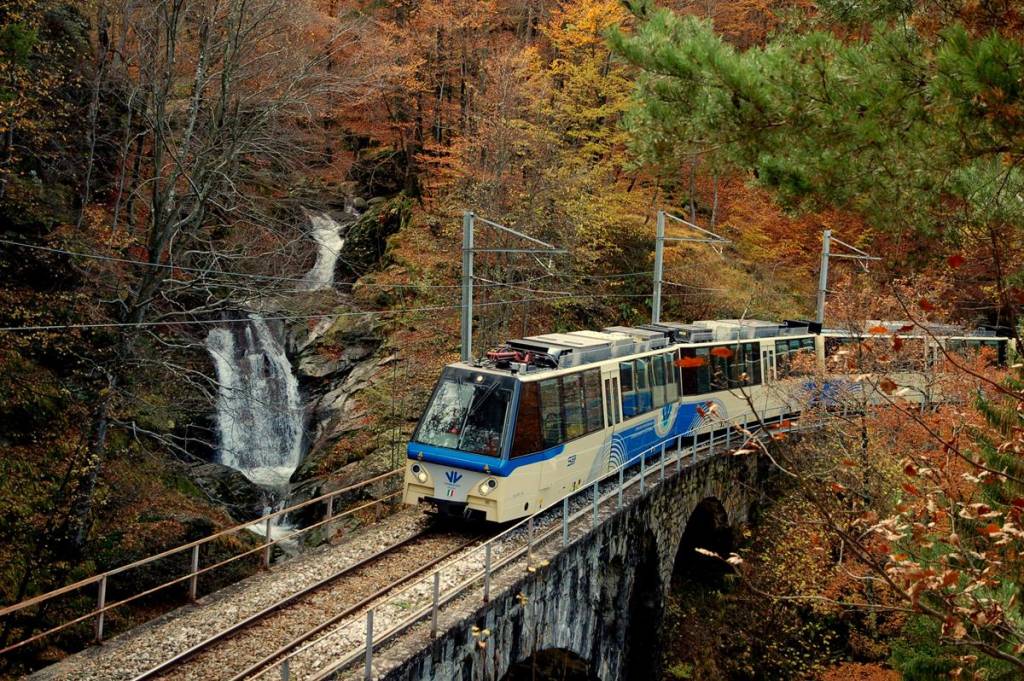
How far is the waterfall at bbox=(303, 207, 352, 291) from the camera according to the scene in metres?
31.7

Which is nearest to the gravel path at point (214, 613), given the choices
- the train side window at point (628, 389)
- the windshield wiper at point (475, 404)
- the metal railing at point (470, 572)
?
the metal railing at point (470, 572)

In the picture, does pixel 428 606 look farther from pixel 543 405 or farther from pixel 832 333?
pixel 832 333

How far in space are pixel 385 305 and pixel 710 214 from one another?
17768 mm

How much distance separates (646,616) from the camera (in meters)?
18.2

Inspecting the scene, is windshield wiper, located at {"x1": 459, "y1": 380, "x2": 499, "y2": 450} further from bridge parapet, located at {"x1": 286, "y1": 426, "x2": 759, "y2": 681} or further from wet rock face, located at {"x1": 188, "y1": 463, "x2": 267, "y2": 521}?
wet rock face, located at {"x1": 188, "y1": 463, "x2": 267, "y2": 521}

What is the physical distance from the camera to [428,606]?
10.8 metres

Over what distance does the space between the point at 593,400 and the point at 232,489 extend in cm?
1194

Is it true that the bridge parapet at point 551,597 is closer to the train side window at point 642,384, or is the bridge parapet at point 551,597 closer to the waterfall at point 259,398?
the train side window at point 642,384

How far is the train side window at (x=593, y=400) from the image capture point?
50.4 feet

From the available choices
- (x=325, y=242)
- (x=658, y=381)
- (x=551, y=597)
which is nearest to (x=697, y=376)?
(x=658, y=381)

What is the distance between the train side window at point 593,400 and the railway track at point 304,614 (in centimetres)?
327

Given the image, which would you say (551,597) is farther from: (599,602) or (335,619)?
(335,619)

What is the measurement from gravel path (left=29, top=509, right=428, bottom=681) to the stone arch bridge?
248cm

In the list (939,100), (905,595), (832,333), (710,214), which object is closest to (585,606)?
(905,595)
